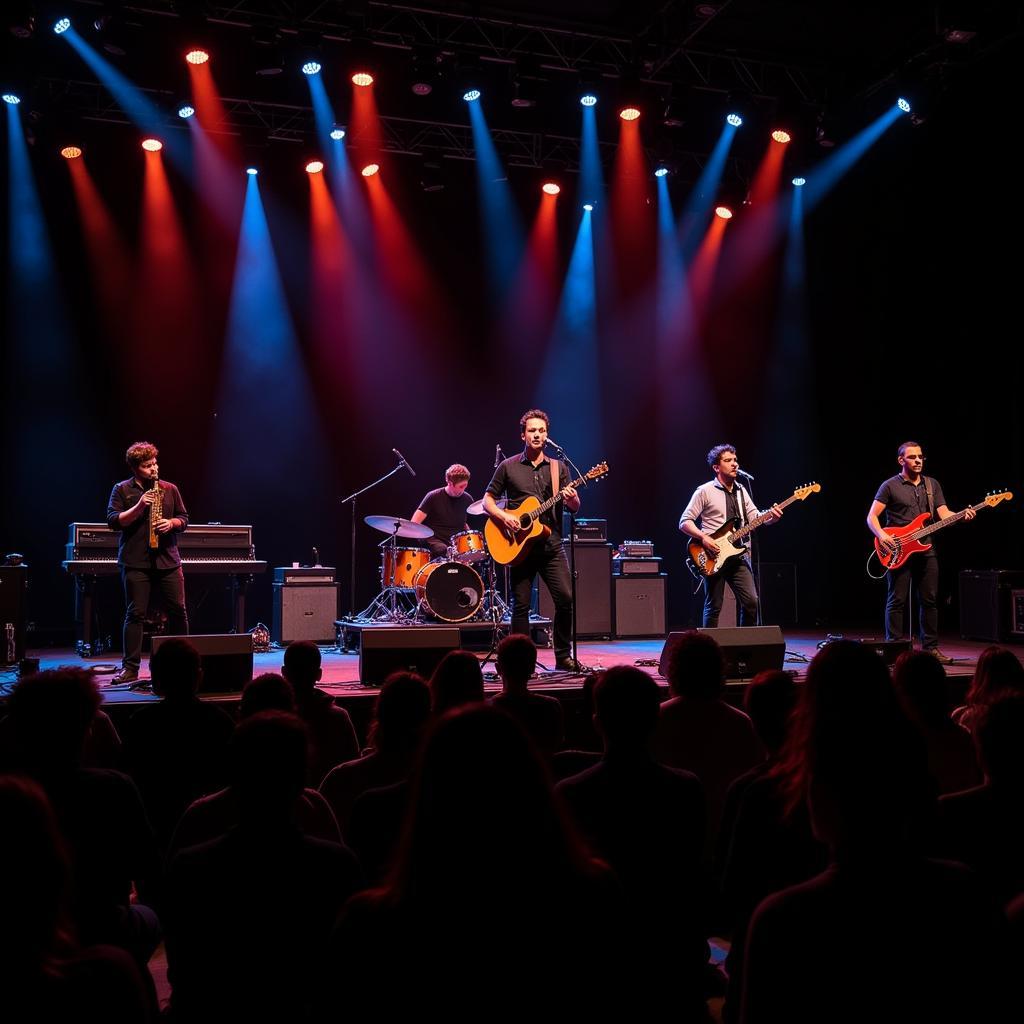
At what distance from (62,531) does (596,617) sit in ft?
23.1

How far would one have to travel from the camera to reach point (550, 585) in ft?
28.3

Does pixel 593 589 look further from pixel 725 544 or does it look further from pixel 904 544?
pixel 904 544

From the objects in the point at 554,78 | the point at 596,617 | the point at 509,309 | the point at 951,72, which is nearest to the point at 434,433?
the point at 509,309

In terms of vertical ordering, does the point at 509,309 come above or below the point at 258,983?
above

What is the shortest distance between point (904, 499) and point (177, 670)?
8432mm

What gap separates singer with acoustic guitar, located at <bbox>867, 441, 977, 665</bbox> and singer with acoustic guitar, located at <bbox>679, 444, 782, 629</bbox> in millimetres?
1616

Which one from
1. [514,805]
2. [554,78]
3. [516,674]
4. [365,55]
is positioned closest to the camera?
[514,805]

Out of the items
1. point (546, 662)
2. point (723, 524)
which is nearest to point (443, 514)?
point (546, 662)

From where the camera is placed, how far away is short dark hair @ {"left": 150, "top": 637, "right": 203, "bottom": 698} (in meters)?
4.12

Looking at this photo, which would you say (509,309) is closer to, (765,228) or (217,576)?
(765,228)

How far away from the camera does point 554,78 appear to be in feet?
38.7

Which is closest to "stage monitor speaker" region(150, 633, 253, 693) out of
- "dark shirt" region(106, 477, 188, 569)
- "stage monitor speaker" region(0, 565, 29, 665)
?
"dark shirt" region(106, 477, 188, 569)

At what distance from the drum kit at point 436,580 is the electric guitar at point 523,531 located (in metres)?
1.34

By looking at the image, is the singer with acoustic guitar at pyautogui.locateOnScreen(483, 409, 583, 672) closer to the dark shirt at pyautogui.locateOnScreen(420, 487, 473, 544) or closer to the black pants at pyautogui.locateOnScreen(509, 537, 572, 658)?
the black pants at pyautogui.locateOnScreen(509, 537, 572, 658)
